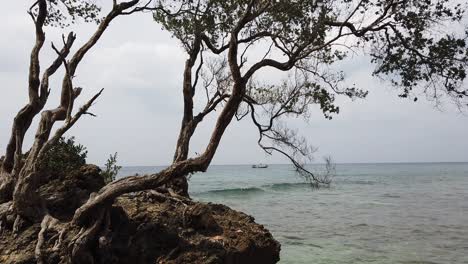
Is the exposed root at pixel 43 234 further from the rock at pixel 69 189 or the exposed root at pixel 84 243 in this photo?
the rock at pixel 69 189

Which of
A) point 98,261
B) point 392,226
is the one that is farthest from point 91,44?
point 392,226

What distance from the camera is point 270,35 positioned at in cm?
1151

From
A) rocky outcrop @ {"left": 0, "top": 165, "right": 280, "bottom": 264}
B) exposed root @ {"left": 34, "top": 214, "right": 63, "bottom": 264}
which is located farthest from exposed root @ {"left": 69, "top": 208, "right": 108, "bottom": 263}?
exposed root @ {"left": 34, "top": 214, "right": 63, "bottom": 264}

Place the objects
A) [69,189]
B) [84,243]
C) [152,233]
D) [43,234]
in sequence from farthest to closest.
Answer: [69,189]
[152,233]
[43,234]
[84,243]

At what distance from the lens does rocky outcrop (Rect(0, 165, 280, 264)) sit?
7918mm

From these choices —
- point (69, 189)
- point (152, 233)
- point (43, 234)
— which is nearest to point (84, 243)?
point (43, 234)

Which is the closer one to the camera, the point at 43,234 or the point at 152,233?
the point at 43,234

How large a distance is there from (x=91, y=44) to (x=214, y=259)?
6.23 m

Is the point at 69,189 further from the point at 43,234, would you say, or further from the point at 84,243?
the point at 84,243

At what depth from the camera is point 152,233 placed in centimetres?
840

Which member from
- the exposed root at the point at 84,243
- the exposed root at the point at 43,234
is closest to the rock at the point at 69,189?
the exposed root at the point at 43,234

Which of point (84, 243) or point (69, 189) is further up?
point (69, 189)

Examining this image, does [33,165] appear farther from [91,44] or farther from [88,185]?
[91,44]

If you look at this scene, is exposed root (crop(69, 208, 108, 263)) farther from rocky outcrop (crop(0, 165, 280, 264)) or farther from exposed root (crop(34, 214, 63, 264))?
exposed root (crop(34, 214, 63, 264))
